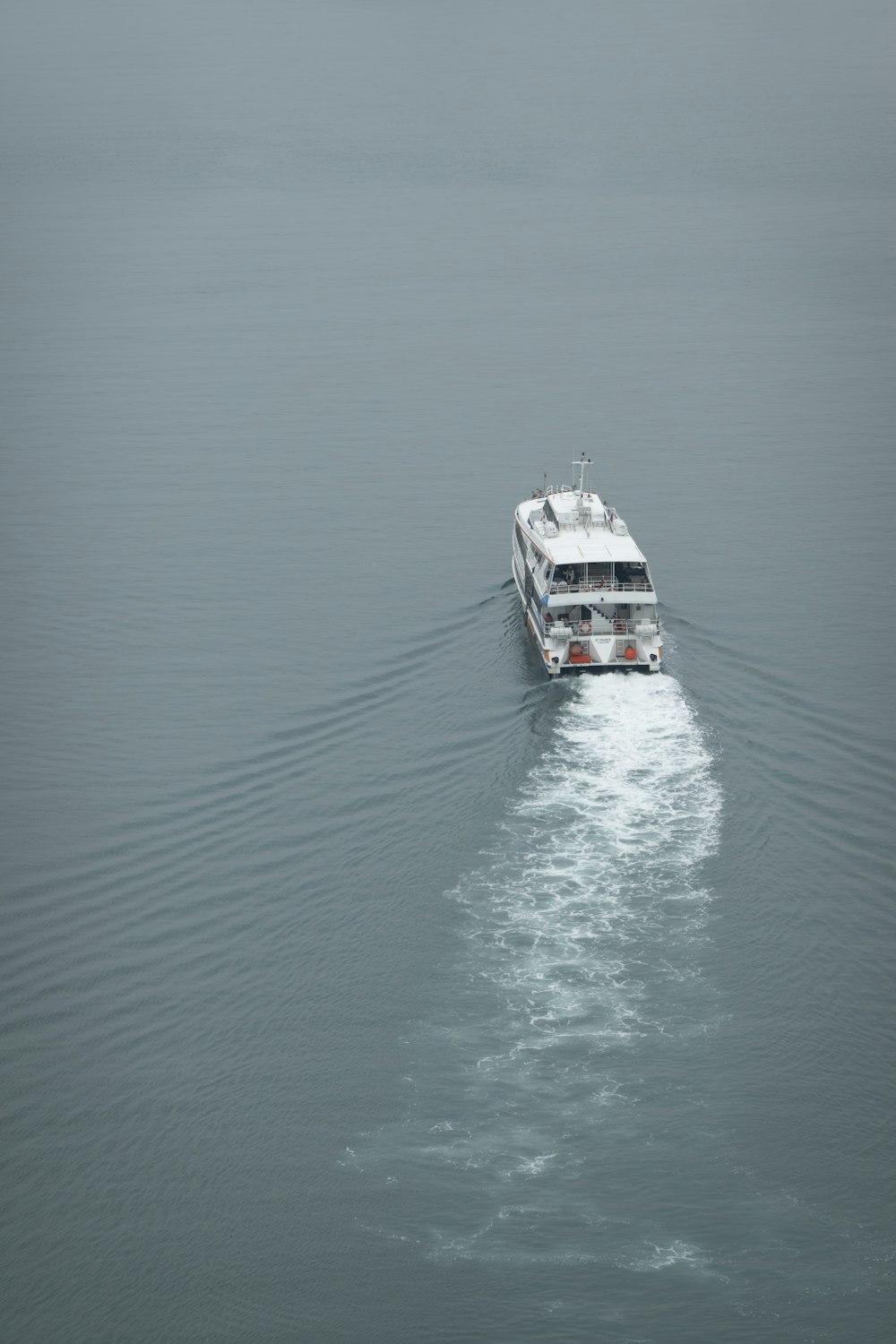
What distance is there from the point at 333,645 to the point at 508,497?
26669mm

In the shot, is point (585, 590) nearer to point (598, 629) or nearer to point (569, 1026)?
point (598, 629)

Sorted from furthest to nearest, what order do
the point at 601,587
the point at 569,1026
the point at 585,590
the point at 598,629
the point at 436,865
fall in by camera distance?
1. the point at 601,587
2. the point at 585,590
3. the point at 598,629
4. the point at 436,865
5. the point at 569,1026

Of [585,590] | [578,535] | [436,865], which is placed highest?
[578,535]

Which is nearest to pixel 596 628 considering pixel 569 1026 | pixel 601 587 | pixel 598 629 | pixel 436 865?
pixel 598 629

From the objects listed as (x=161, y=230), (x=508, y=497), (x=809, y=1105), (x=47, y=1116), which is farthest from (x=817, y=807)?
(x=161, y=230)

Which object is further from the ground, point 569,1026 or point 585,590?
point 585,590

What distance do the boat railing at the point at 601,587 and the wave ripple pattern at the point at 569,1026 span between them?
13.3 meters

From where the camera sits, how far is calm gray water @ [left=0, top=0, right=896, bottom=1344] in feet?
146

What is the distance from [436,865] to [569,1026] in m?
11.7

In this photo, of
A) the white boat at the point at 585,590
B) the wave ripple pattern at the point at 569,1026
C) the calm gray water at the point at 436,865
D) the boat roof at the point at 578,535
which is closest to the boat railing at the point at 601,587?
the white boat at the point at 585,590

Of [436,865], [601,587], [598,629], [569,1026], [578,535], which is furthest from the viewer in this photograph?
[578,535]

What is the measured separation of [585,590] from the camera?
80.8 meters

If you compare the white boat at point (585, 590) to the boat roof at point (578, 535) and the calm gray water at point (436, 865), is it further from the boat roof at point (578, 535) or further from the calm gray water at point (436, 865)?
the calm gray water at point (436, 865)

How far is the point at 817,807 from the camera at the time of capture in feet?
214
